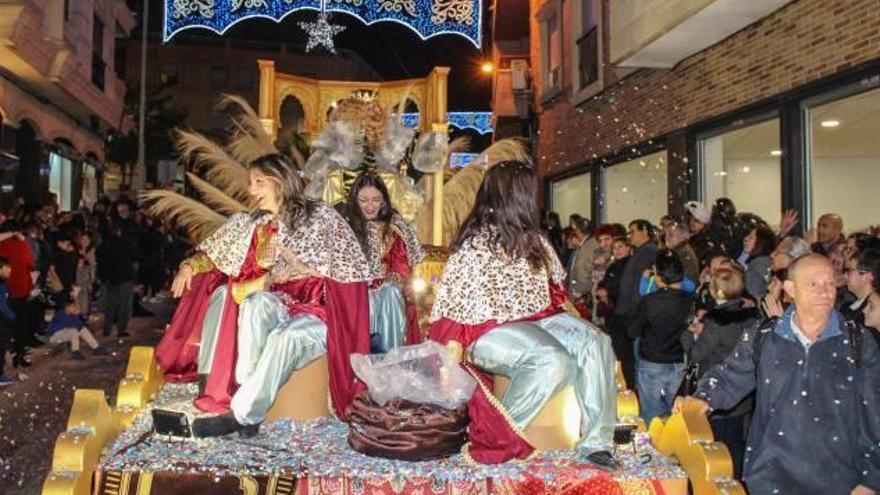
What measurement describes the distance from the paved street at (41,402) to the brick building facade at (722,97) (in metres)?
7.29

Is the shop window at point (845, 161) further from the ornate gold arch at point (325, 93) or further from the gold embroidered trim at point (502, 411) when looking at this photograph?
the gold embroidered trim at point (502, 411)

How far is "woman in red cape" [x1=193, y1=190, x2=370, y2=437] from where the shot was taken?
3922 millimetres

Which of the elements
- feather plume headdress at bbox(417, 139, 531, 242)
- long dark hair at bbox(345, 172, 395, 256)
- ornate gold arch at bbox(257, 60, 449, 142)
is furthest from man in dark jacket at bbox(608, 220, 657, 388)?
long dark hair at bbox(345, 172, 395, 256)

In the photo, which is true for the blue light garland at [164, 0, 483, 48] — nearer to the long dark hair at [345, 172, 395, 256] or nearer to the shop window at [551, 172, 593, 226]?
the long dark hair at [345, 172, 395, 256]

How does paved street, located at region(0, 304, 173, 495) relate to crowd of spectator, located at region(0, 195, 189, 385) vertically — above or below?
below

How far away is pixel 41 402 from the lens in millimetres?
8344

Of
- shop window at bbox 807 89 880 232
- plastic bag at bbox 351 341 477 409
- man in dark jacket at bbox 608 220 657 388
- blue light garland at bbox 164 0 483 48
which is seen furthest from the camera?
blue light garland at bbox 164 0 483 48

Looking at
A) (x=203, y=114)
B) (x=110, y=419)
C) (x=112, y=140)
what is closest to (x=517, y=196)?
(x=110, y=419)

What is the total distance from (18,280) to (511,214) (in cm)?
768

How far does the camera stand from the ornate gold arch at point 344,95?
341 inches

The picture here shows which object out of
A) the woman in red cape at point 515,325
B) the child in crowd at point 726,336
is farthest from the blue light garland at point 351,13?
the woman in red cape at point 515,325

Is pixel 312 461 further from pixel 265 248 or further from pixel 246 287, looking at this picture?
pixel 265 248

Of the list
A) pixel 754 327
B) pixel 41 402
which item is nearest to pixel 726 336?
pixel 754 327

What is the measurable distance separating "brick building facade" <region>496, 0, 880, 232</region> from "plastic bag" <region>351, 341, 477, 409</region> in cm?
534
